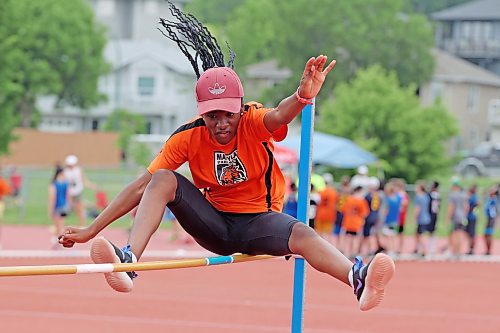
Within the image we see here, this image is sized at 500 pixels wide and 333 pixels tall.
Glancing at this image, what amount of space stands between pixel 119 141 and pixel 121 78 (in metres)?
15.9

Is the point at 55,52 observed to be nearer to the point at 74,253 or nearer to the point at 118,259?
the point at 74,253

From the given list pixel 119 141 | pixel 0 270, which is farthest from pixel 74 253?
pixel 119 141

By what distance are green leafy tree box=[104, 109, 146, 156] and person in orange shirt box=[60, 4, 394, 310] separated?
4295 centimetres

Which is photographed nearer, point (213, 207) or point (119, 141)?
point (213, 207)

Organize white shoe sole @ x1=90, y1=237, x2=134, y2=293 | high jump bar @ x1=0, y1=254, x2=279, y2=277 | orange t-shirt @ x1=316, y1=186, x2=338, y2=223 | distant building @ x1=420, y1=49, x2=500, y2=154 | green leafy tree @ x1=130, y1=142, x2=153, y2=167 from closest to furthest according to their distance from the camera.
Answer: high jump bar @ x1=0, y1=254, x2=279, y2=277 → white shoe sole @ x1=90, y1=237, x2=134, y2=293 → orange t-shirt @ x1=316, y1=186, x2=338, y2=223 → green leafy tree @ x1=130, y1=142, x2=153, y2=167 → distant building @ x1=420, y1=49, x2=500, y2=154

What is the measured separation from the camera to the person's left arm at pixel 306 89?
5512 millimetres

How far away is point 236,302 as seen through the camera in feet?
44.7

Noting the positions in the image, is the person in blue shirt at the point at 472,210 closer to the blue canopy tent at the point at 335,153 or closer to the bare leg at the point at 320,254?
the blue canopy tent at the point at 335,153

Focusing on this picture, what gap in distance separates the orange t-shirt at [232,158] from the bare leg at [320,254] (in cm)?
40

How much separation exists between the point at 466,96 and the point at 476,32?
14227 millimetres

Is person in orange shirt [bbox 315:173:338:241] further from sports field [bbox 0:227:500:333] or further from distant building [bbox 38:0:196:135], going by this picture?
distant building [bbox 38:0:196:135]

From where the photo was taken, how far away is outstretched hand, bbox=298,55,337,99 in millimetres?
5500

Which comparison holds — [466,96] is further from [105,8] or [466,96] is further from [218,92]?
[218,92]

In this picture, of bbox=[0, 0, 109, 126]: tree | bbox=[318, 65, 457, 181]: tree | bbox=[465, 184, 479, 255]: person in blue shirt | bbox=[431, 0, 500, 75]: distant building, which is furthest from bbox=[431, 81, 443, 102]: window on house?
bbox=[465, 184, 479, 255]: person in blue shirt
